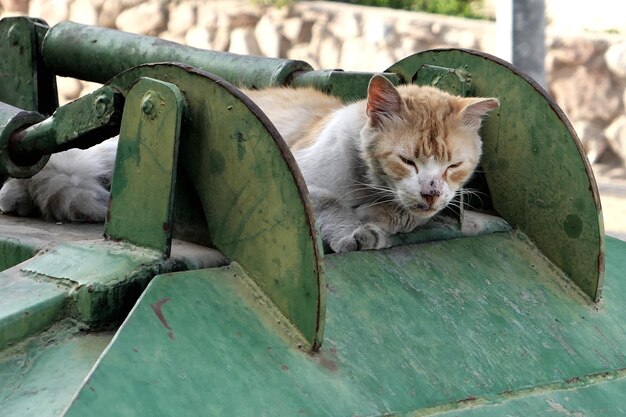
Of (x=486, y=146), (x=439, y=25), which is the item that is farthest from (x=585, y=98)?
(x=486, y=146)

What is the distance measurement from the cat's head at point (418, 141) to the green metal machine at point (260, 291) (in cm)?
22

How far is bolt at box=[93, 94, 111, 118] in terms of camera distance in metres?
2.58

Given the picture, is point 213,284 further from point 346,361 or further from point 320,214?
point 320,214

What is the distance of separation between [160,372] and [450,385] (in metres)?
0.65

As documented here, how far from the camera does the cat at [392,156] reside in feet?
10.6

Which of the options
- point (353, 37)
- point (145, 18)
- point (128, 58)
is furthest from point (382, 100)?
point (145, 18)

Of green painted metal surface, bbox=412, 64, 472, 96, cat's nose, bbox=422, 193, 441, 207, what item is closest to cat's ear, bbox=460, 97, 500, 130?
green painted metal surface, bbox=412, 64, 472, 96

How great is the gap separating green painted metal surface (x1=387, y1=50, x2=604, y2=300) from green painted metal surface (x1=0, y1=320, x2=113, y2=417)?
4.14 feet

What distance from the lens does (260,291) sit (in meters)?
2.45

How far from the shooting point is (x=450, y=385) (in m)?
2.48

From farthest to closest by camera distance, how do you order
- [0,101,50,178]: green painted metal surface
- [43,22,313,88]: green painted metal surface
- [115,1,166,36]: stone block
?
[115,1,166,36]: stone block
[43,22,313,88]: green painted metal surface
[0,101,50,178]: green painted metal surface

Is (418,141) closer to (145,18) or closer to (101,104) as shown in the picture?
(101,104)

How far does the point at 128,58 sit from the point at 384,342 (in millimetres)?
1454

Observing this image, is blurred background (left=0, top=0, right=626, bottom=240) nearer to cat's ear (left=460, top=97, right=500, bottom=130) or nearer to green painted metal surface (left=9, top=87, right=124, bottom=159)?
cat's ear (left=460, top=97, right=500, bottom=130)
